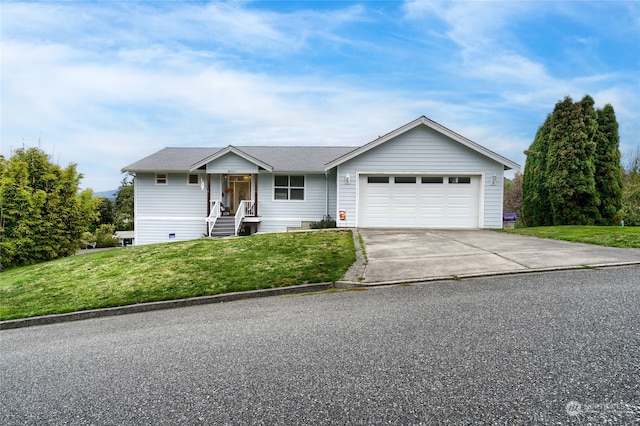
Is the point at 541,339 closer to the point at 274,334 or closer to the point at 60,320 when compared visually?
the point at 274,334

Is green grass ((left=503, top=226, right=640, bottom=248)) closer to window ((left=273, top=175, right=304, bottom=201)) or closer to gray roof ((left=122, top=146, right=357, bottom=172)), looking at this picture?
gray roof ((left=122, top=146, right=357, bottom=172))

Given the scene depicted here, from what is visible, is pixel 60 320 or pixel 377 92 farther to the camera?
pixel 377 92

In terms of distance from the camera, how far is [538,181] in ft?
55.7

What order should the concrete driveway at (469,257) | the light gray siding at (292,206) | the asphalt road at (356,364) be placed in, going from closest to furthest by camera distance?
the asphalt road at (356,364) → the concrete driveway at (469,257) → the light gray siding at (292,206)

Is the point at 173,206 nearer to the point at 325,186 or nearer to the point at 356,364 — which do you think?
the point at 325,186

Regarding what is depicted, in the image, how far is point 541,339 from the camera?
353 centimetres

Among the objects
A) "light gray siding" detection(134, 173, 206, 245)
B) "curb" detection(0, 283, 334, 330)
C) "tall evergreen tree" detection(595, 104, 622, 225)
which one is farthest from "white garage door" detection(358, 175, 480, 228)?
"curb" detection(0, 283, 334, 330)

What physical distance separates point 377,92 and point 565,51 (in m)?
9.87

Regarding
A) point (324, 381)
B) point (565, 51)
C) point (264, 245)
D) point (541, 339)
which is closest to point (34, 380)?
point (324, 381)

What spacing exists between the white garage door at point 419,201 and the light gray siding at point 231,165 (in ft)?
19.1

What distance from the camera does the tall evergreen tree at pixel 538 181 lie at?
55.1 ft

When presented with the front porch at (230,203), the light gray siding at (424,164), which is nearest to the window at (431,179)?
the light gray siding at (424,164)

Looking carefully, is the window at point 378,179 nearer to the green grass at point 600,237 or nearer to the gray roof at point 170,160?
the green grass at point 600,237

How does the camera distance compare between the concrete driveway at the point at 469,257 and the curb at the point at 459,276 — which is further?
the concrete driveway at the point at 469,257
